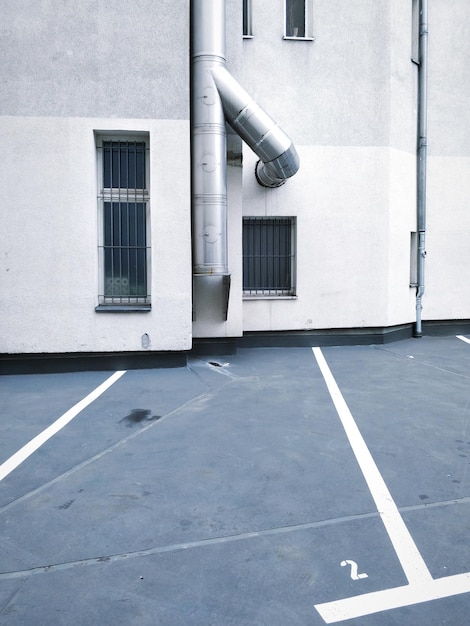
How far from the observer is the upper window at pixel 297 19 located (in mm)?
10062

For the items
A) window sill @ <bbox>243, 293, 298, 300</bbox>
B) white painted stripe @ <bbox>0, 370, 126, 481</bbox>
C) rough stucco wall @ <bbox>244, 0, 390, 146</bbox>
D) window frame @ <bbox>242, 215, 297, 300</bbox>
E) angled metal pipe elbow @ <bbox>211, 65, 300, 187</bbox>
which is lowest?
white painted stripe @ <bbox>0, 370, 126, 481</bbox>

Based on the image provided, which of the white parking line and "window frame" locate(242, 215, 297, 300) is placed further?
"window frame" locate(242, 215, 297, 300)

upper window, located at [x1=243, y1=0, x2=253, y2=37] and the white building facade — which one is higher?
upper window, located at [x1=243, y1=0, x2=253, y2=37]

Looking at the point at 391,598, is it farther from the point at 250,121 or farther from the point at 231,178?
the point at 231,178

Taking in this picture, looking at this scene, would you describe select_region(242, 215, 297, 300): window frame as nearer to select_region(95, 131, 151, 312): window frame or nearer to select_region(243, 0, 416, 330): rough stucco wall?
select_region(243, 0, 416, 330): rough stucco wall

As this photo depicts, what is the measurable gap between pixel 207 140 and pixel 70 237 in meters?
2.49

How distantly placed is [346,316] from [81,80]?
630cm

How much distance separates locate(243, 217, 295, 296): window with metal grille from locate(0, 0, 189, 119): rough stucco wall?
3228mm

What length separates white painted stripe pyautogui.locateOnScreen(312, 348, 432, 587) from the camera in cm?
282

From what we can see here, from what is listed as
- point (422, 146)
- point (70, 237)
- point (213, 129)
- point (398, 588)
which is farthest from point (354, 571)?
point (422, 146)

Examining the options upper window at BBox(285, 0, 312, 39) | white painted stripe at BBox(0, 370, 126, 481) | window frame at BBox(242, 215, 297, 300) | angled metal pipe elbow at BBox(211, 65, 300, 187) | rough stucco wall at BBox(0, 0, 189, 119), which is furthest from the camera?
window frame at BBox(242, 215, 297, 300)

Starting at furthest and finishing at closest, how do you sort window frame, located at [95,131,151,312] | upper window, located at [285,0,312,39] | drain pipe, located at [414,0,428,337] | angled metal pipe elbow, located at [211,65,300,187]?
drain pipe, located at [414,0,428,337], upper window, located at [285,0,312,39], window frame, located at [95,131,151,312], angled metal pipe elbow, located at [211,65,300,187]

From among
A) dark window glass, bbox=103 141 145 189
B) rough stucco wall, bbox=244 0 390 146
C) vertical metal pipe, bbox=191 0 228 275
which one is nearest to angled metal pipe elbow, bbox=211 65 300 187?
vertical metal pipe, bbox=191 0 228 275

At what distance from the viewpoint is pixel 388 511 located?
3482mm
